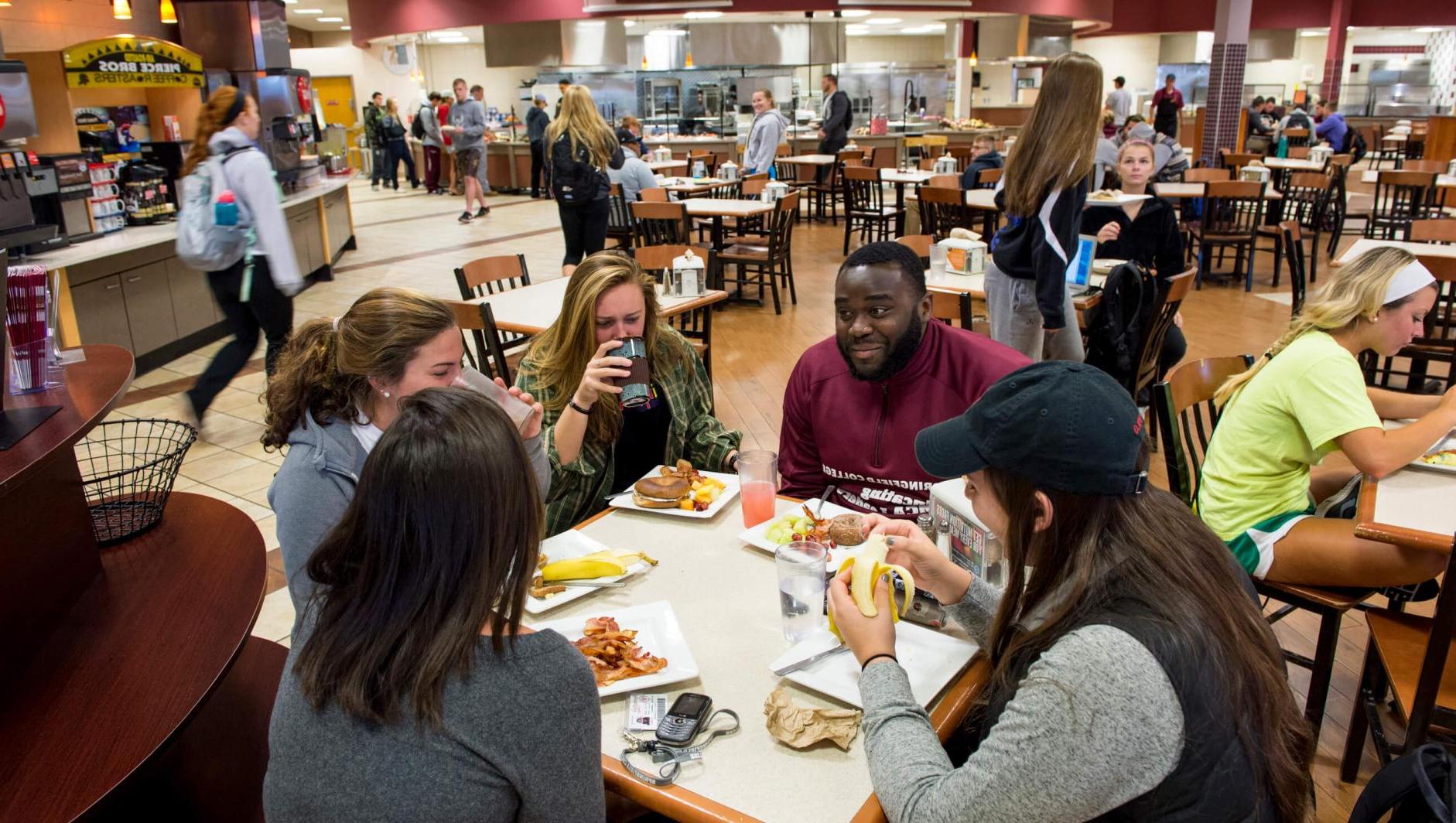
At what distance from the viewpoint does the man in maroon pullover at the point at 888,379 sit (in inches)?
90.9

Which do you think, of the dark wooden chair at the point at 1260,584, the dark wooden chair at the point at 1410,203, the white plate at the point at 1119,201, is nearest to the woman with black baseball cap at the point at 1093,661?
the dark wooden chair at the point at 1260,584

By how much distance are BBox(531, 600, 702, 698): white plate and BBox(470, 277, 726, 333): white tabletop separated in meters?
2.22

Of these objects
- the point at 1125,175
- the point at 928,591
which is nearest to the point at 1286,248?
the point at 1125,175

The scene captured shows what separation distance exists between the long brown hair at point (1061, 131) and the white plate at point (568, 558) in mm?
2383

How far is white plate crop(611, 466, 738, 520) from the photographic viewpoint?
218 centimetres

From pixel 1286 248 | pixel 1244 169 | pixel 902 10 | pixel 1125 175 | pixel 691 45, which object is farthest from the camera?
pixel 691 45

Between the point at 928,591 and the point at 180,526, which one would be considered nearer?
the point at 928,591

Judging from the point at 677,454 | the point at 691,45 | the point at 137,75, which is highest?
the point at 691,45

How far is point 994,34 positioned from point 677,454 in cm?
1531

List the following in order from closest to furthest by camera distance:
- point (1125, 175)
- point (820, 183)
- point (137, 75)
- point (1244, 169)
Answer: point (1125, 175) < point (137, 75) < point (1244, 169) < point (820, 183)

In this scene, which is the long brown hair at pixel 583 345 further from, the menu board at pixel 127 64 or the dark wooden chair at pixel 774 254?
the menu board at pixel 127 64

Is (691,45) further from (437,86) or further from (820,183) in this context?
(437,86)

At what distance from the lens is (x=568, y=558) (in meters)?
1.98

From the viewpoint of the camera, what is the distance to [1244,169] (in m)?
8.23
